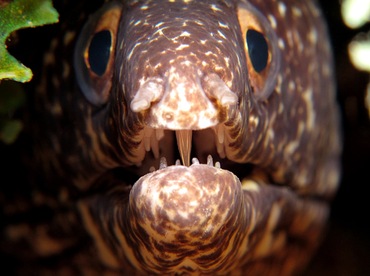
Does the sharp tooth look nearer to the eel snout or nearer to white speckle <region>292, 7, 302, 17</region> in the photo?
the eel snout

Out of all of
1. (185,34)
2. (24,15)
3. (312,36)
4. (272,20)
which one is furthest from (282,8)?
(24,15)

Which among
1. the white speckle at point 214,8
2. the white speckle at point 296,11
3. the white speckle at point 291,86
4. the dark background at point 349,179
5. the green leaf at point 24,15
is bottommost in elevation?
the dark background at point 349,179

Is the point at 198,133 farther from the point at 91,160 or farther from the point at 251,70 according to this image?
the point at 91,160

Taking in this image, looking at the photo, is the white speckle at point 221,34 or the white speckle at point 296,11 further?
the white speckle at point 296,11

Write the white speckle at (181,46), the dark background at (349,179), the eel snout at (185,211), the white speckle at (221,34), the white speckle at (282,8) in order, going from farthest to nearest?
the dark background at (349,179), the white speckle at (282,8), the white speckle at (221,34), the white speckle at (181,46), the eel snout at (185,211)

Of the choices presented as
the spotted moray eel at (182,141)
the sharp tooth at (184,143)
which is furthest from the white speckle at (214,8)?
the sharp tooth at (184,143)

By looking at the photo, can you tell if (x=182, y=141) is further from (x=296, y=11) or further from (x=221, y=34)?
(x=296, y=11)

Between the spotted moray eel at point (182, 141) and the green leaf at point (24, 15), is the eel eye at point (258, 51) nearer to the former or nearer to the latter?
the spotted moray eel at point (182, 141)
